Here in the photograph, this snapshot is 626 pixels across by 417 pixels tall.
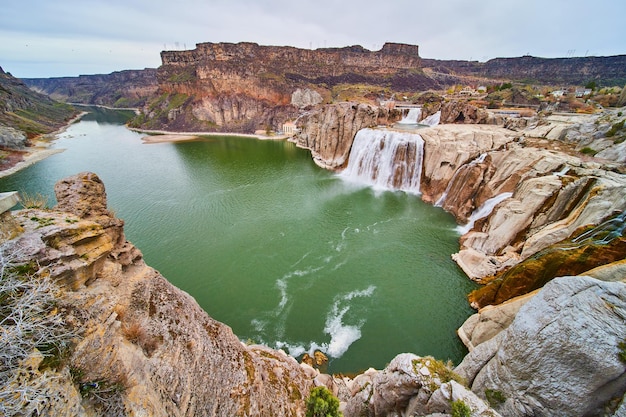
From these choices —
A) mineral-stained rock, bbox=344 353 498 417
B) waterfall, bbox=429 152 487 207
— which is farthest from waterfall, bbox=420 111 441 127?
mineral-stained rock, bbox=344 353 498 417

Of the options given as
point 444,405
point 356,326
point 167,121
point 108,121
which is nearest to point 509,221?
point 356,326

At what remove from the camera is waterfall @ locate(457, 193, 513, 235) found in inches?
947

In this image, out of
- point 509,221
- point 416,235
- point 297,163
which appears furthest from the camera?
point 297,163

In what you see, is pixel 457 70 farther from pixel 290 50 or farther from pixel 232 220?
pixel 232 220

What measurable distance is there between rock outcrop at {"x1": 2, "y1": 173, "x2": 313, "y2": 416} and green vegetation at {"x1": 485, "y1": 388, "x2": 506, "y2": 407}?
6.12 meters

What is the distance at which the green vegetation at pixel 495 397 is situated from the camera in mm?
8266

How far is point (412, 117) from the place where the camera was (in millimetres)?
60656

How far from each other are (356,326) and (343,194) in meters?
21.6

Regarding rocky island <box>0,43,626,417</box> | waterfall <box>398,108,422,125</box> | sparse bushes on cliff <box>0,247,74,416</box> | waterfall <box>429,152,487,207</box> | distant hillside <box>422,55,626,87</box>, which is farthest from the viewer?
distant hillside <box>422,55,626,87</box>

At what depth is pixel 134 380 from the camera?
566cm

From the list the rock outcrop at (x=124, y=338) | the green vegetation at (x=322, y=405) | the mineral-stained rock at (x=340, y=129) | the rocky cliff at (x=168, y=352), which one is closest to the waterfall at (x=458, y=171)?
the mineral-stained rock at (x=340, y=129)

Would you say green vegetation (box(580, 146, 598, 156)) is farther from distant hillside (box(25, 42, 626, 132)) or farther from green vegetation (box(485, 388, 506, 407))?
distant hillside (box(25, 42, 626, 132))

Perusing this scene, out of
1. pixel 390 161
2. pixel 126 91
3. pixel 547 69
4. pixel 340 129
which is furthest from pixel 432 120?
pixel 126 91

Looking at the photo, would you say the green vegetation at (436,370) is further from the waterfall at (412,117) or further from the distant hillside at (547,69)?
the distant hillside at (547,69)
